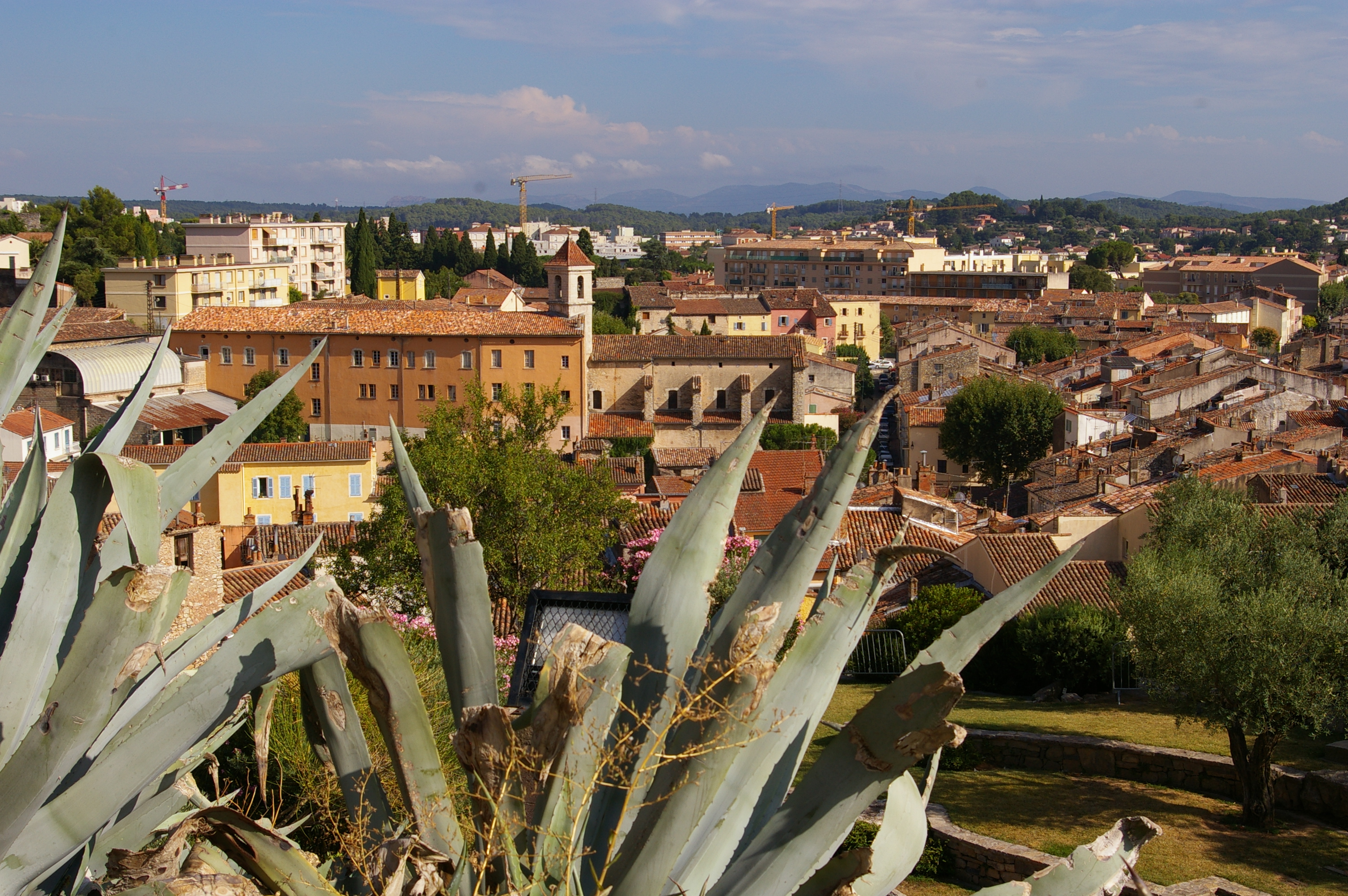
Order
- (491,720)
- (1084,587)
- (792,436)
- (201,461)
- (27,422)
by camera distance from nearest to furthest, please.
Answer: (491,720), (201,461), (1084,587), (27,422), (792,436)

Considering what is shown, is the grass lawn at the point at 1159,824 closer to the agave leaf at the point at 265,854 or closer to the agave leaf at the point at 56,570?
the agave leaf at the point at 265,854

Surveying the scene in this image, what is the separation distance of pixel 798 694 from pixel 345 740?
30.5 inches

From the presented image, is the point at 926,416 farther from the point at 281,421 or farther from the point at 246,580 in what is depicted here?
the point at 246,580

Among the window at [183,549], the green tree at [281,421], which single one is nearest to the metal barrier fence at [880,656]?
the window at [183,549]

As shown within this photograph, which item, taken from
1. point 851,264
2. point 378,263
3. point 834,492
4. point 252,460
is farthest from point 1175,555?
point 851,264

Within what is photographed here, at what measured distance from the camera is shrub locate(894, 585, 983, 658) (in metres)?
13.1

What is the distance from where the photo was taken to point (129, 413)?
2.54 metres

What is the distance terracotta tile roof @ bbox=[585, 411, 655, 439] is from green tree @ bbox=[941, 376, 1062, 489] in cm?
962

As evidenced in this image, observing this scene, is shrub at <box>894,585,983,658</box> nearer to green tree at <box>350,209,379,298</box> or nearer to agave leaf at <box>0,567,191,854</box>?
agave leaf at <box>0,567,191,854</box>

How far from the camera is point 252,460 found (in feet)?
75.8

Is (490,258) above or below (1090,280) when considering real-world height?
above

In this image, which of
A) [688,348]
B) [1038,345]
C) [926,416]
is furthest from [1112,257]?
[688,348]

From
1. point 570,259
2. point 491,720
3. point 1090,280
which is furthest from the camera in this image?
point 1090,280

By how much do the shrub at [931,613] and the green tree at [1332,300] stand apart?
75.2 metres
